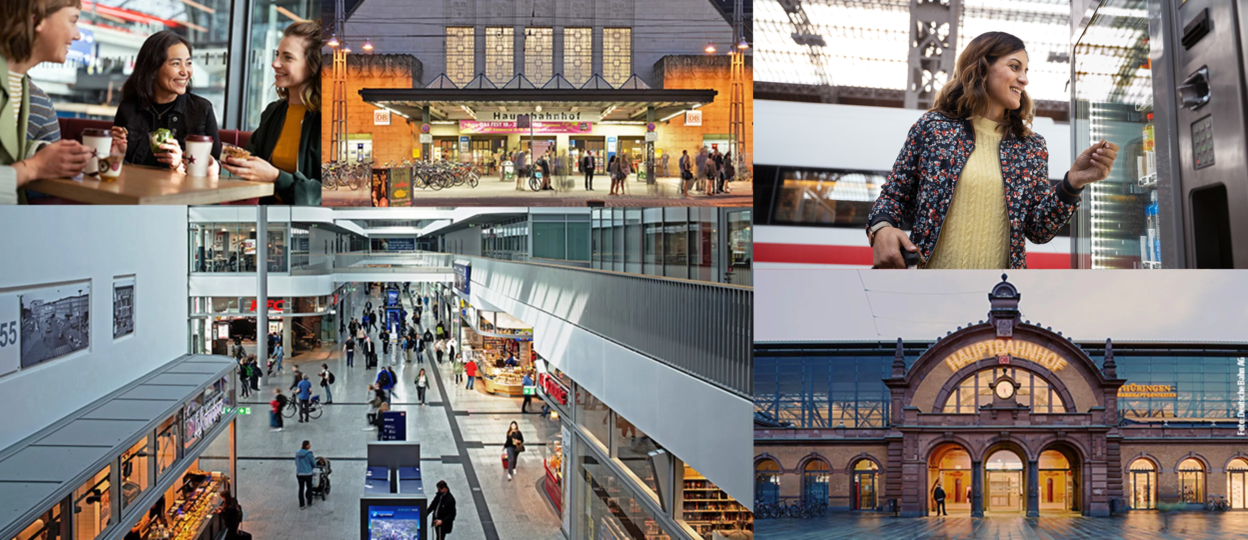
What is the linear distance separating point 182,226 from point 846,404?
9512 millimetres

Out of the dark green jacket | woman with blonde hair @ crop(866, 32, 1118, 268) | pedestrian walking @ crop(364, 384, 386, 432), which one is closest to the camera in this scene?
the dark green jacket

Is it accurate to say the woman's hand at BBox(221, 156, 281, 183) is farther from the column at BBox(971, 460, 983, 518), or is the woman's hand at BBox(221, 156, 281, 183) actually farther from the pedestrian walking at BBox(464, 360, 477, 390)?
the pedestrian walking at BBox(464, 360, 477, 390)

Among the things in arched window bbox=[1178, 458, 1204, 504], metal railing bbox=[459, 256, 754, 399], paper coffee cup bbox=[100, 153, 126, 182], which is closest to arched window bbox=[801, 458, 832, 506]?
metal railing bbox=[459, 256, 754, 399]

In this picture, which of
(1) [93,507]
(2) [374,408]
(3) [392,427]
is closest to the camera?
(1) [93,507]

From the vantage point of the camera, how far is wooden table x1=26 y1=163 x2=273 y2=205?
2.83 metres

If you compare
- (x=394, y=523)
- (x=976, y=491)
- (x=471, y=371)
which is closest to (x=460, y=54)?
(x=976, y=491)

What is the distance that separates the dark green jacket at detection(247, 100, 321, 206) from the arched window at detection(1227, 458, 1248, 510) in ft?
16.1

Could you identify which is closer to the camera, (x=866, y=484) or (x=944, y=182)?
(x=944, y=182)

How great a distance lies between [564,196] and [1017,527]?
11.0 feet

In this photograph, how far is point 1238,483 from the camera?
4.82 m

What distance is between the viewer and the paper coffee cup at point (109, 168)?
2.98 meters

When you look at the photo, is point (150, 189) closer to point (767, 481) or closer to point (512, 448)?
point (767, 481)

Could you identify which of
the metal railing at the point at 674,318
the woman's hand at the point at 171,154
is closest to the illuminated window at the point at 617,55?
the woman's hand at the point at 171,154

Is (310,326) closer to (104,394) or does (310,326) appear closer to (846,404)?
(104,394)
